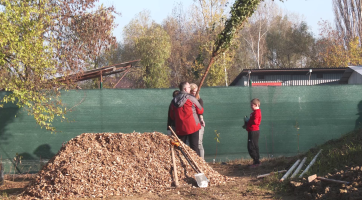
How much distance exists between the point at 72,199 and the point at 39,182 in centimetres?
69

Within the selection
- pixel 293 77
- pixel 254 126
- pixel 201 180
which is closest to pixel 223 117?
pixel 254 126

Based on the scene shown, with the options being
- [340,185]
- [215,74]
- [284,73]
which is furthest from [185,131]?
[215,74]

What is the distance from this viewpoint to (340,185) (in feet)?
16.8

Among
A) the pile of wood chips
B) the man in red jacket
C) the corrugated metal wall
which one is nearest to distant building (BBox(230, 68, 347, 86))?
the corrugated metal wall

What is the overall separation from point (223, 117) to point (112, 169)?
3717 mm

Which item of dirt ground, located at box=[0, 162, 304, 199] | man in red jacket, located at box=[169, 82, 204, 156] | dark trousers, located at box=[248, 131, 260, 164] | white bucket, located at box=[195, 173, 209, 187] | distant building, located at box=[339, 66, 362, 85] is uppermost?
distant building, located at box=[339, 66, 362, 85]

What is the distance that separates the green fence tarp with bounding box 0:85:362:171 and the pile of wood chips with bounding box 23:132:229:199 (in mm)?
2217

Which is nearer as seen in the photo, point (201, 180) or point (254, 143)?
point (201, 180)

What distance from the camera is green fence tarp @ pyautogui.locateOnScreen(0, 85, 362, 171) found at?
27.7ft

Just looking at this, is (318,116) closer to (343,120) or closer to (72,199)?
(343,120)

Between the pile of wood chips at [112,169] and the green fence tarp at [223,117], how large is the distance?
2.22 m

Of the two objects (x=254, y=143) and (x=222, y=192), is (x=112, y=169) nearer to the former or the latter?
(x=222, y=192)

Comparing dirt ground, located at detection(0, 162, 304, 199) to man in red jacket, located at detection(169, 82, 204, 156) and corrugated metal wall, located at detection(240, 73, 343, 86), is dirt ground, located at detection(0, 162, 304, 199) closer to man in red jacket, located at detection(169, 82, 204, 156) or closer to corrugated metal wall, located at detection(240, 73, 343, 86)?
man in red jacket, located at detection(169, 82, 204, 156)

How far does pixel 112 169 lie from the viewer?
19.3 feet
